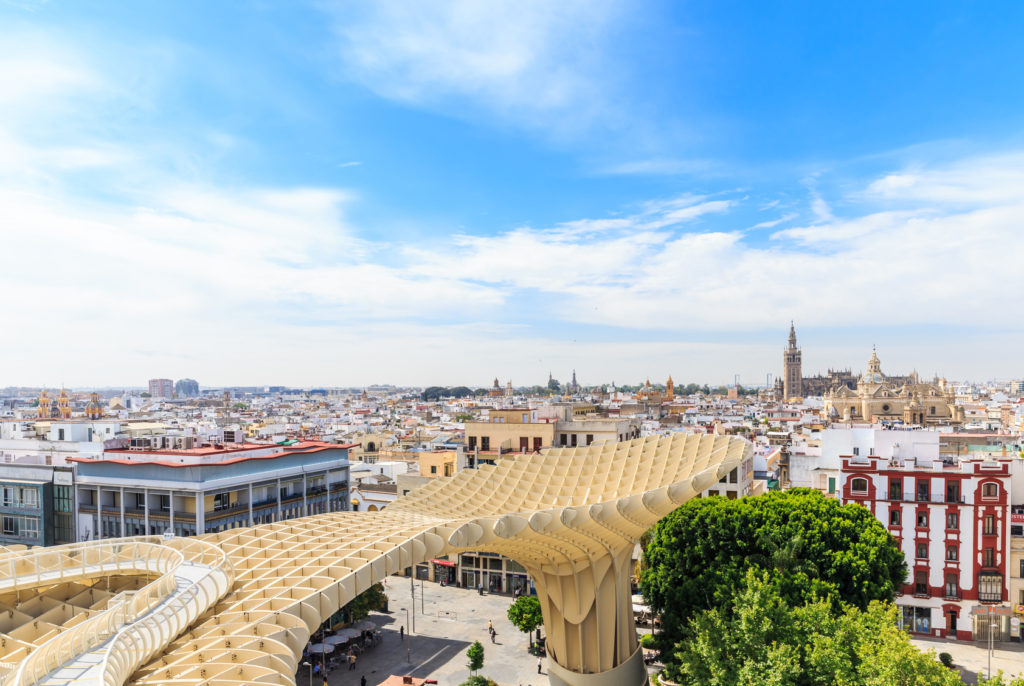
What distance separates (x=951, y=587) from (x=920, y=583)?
4.92 ft

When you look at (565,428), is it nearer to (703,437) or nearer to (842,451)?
(842,451)

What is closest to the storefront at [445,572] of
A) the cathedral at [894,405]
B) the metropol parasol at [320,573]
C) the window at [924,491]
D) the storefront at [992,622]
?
the metropol parasol at [320,573]

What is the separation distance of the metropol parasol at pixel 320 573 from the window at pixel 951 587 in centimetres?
1861

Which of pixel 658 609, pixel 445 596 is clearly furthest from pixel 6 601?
pixel 445 596

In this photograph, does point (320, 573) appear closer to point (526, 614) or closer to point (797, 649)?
point (797, 649)

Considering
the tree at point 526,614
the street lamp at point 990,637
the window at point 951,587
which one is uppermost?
the window at point 951,587

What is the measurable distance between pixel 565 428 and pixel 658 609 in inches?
989

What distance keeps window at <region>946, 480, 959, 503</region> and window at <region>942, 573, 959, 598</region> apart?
3996mm

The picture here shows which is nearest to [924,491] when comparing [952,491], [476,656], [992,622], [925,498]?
[925,498]

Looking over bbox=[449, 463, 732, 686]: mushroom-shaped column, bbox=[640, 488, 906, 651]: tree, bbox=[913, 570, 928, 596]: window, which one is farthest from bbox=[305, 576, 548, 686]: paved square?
bbox=[913, 570, 928, 596]: window

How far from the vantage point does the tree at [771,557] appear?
2777 cm

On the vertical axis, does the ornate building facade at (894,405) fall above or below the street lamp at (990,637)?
above

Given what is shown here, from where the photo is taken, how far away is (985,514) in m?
38.0

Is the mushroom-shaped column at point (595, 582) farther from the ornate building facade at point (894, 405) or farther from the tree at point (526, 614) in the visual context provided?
the ornate building facade at point (894, 405)
